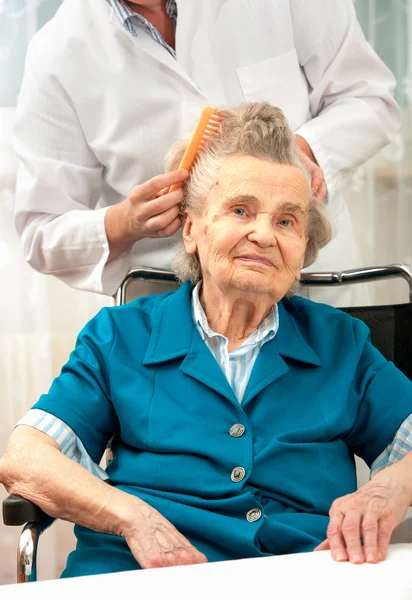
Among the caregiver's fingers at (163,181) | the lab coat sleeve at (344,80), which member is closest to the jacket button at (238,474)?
the caregiver's fingers at (163,181)

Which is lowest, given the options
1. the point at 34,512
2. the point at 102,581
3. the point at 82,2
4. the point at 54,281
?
the point at 54,281

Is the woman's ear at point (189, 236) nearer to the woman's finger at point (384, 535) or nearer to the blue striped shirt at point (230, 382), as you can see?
the blue striped shirt at point (230, 382)

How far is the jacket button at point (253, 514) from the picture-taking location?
4.23 feet

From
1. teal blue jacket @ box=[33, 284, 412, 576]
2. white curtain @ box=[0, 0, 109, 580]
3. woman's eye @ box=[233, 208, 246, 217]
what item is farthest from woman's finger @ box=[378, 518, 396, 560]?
white curtain @ box=[0, 0, 109, 580]

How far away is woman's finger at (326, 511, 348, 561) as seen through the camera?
3.30 feet

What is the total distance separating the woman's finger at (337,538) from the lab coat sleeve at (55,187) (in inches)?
33.2

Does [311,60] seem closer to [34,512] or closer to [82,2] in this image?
[82,2]

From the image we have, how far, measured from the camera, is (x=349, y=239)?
199 cm

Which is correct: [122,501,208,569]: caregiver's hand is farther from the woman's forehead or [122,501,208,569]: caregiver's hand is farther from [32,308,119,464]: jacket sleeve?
the woman's forehead

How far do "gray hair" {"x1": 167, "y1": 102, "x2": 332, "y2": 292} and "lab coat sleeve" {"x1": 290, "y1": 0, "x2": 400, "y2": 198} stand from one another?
314 mm

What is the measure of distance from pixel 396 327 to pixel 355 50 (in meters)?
0.72

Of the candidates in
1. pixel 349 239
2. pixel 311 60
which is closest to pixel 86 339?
pixel 349 239

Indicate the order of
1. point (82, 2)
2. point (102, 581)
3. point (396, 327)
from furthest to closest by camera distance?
point (82, 2)
point (396, 327)
point (102, 581)

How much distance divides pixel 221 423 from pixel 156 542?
0.85 ft
